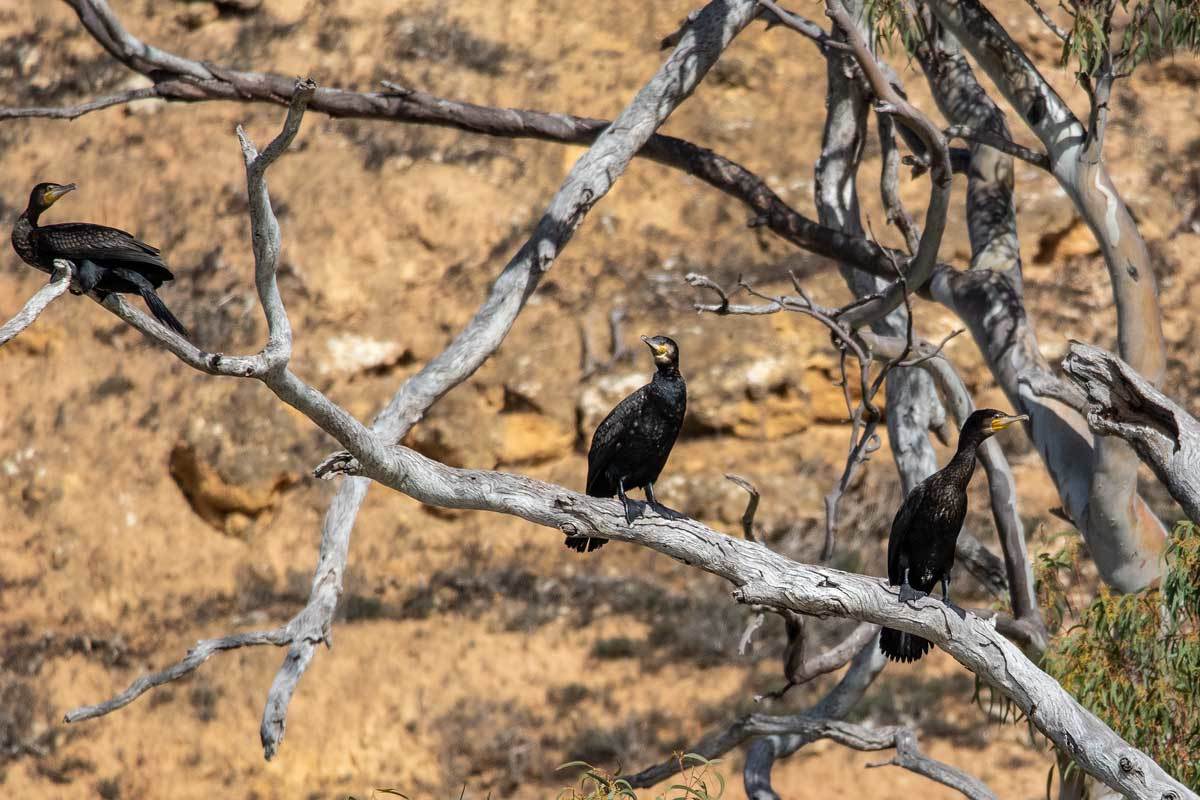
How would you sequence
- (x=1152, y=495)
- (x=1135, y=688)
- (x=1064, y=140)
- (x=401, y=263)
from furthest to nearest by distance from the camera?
(x=401, y=263) → (x=1152, y=495) → (x=1064, y=140) → (x=1135, y=688)

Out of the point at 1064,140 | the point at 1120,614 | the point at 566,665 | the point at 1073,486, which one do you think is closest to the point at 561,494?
the point at 1120,614

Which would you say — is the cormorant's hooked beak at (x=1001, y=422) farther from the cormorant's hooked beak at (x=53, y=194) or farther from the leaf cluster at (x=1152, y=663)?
the cormorant's hooked beak at (x=53, y=194)

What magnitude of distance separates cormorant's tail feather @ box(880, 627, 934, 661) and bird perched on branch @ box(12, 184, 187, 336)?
8.98 ft

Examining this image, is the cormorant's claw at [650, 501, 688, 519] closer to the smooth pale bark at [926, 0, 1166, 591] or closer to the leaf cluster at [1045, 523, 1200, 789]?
the leaf cluster at [1045, 523, 1200, 789]

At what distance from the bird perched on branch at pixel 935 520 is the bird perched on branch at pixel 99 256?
267 centimetres

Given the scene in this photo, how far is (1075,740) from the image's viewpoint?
153 inches

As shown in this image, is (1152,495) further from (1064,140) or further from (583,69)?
Result: (583,69)

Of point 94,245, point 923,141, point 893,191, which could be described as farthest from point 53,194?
point 893,191

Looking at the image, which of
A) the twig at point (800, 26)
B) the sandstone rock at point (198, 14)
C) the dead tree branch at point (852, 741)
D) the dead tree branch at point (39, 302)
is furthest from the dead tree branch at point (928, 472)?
the sandstone rock at point (198, 14)

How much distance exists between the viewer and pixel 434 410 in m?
12.1

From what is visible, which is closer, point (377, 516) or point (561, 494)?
point (561, 494)

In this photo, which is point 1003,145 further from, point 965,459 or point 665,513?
point 665,513

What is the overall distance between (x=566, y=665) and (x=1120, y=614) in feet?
19.5

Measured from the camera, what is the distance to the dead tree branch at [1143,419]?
418 cm
